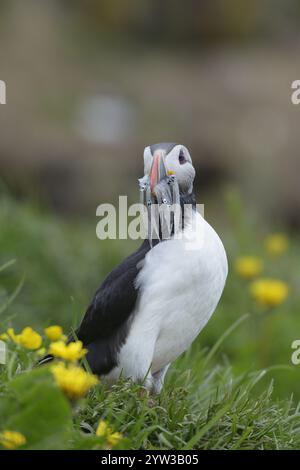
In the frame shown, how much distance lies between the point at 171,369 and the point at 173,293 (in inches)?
36.3

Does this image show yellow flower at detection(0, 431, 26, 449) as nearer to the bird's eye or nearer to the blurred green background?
the bird's eye

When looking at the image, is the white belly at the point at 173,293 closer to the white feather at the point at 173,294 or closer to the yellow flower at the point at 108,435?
the white feather at the point at 173,294

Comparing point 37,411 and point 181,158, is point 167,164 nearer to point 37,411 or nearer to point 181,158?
point 181,158

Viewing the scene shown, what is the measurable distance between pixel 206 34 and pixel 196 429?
1334 cm

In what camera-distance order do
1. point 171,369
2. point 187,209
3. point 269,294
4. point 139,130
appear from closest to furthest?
point 187,209 < point 171,369 < point 269,294 < point 139,130

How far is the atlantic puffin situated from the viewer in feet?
9.85

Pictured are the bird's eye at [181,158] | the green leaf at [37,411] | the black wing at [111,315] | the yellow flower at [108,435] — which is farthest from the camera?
the black wing at [111,315]

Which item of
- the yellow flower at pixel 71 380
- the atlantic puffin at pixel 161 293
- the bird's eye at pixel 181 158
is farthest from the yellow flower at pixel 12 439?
the bird's eye at pixel 181 158

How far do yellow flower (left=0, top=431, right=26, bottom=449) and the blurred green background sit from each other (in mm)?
2503

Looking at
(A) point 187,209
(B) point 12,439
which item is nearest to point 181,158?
(A) point 187,209

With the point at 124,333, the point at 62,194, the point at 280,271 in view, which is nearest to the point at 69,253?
the point at 280,271

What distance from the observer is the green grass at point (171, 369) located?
266 centimetres

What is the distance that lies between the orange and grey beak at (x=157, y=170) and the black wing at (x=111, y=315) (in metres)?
0.37

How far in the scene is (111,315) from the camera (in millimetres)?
3146
